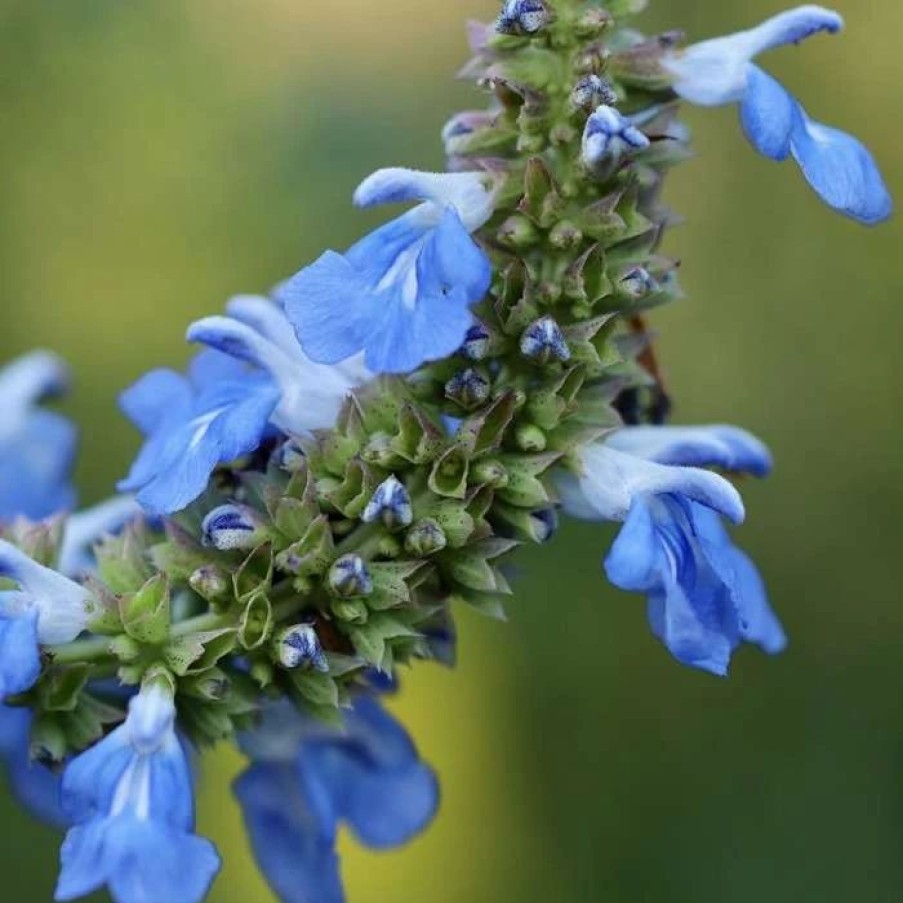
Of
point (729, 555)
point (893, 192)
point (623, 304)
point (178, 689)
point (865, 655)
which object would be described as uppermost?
point (623, 304)

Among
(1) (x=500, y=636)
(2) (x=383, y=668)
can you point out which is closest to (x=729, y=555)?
(2) (x=383, y=668)

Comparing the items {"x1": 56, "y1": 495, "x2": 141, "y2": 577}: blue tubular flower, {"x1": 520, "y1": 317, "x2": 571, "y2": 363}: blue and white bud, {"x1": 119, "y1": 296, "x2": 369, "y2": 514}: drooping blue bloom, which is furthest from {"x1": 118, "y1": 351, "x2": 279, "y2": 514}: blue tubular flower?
{"x1": 520, "y1": 317, "x2": 571, "y2": 363}: blue and white bud

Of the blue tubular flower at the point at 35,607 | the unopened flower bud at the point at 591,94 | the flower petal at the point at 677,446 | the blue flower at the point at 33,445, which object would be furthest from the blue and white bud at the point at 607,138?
the blue flower at the point at 33,445

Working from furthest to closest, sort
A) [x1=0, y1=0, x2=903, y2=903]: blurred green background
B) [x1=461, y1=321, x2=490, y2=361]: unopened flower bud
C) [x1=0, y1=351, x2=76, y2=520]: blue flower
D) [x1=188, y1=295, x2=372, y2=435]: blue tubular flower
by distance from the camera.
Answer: [x1=0, y1=0, x2=903, y2=903]: blurred green background, [x1=0, y1=351, x2=76, y2=520]: blue flower, [x1=188, y1=295, x2=372, y2=435]: blue tubular flower, [x1=461, y1=321, x2=490, y2=361]: unopened flower bud

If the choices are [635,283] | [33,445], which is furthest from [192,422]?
[33,445]

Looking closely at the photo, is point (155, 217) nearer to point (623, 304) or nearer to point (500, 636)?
point (500, 636)

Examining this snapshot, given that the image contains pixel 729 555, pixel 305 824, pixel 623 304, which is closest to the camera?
pixel 623 304

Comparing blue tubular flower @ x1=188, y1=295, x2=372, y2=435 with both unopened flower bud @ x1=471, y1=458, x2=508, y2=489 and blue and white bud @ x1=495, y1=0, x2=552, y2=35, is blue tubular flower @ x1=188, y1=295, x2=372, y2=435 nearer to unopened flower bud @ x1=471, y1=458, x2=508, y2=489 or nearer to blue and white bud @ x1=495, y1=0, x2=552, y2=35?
unopened flower bud @ x1=471, y1=458, x2=508, y2=489
